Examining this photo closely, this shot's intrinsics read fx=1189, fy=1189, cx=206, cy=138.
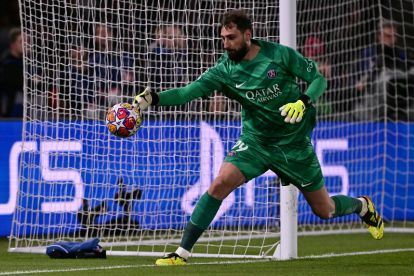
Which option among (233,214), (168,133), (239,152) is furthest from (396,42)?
(239,152)

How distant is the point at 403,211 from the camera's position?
1602 cm

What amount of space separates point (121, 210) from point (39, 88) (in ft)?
5.15

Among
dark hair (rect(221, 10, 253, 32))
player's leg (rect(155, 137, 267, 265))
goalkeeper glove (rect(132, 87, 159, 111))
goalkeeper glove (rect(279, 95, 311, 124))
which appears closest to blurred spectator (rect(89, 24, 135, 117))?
goalkeeper glove (rect(132, 87, 159, 111))

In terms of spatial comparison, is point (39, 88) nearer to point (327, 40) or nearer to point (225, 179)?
point (225, 179)

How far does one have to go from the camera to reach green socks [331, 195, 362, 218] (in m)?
10.3

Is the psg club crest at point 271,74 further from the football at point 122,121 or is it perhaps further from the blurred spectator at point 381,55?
the blurred spectator at point 381,55

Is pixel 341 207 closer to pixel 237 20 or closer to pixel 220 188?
pixel 220 188

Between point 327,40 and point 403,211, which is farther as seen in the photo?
point 403,211

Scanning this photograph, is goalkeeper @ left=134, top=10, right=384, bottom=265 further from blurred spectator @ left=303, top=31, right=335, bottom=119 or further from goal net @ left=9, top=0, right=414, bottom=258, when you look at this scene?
blurred spectator @ left=303, top=31, right=335, bottom=119

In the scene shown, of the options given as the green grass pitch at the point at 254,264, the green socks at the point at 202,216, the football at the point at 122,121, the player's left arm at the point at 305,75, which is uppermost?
the player's left arm at the point at 305,75

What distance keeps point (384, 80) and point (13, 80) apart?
4.86 m

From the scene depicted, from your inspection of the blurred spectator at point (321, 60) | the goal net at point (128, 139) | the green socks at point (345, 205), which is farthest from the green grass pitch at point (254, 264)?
the blurred spectator at point (321, 60)

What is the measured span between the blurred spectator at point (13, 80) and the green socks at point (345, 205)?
579 centimetres

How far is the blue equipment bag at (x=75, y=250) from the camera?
10648mm
